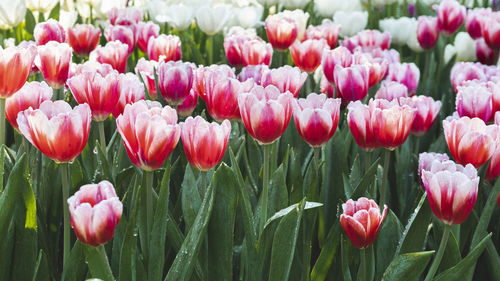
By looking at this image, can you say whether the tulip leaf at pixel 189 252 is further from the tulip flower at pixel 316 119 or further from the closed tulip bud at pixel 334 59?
the closed tulip bud at pixel 334 59

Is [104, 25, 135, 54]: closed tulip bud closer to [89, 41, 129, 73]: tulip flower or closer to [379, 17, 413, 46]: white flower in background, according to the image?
[89, 41, 129, 73]: tulip flower

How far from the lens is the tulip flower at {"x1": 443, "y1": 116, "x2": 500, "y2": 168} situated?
1.30 m

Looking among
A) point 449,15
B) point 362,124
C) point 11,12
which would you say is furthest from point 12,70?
point 449,15

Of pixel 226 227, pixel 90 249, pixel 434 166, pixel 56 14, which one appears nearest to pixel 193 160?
pixel 226 227

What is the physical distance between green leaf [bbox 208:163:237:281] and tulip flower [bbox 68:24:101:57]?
1.32 meters

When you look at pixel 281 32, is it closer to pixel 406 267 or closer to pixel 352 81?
pixel 352 81

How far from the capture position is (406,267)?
1.15 meters

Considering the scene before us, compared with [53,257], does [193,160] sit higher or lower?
higher

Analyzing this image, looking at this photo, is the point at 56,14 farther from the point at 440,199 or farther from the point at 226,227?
the point at 440,199

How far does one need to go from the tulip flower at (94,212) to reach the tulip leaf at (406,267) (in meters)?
0.51

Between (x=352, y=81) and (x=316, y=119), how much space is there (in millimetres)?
401

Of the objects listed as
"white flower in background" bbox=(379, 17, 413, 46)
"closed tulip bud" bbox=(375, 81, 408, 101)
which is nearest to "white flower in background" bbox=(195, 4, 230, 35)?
"white flower in background" bbox=(379, 17, 413, 46)

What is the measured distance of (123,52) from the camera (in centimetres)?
197

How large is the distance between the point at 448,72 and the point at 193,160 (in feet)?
6.39
